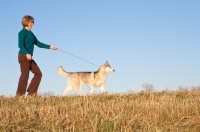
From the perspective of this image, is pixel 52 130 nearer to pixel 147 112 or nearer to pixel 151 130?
pixel 151 130

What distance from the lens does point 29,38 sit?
410 inches

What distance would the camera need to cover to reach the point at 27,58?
401 inches

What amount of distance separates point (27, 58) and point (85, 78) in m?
7.28

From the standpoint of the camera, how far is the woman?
10.3 metres

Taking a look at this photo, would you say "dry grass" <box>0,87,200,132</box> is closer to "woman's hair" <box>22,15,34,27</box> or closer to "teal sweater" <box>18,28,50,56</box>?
"teal sweater" <box>18,28,50,56</box>

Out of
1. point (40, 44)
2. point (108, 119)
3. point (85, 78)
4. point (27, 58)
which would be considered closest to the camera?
point (108, 119)

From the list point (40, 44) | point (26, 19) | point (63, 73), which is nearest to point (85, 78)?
point (63, 73)

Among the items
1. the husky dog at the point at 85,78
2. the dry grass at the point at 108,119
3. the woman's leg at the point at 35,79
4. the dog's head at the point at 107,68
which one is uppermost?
the dog's head at the point at 107,68

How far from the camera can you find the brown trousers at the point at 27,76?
33.9 feet

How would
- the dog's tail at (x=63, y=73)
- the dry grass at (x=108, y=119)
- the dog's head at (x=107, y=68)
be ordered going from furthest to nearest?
the dog's head at (x=107, y=68)
the dog's tail at (x=63, y=73)
the dry grass at (x=108, y=119)

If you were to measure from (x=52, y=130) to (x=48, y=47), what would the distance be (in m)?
5.92

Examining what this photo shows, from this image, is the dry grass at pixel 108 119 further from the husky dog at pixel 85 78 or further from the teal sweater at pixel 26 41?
the husky dog at pixel 85 78

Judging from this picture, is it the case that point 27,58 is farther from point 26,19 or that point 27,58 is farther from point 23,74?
point 26,19

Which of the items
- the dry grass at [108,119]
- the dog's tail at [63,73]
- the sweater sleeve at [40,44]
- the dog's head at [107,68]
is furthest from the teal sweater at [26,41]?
the dog's head at [107,68]
